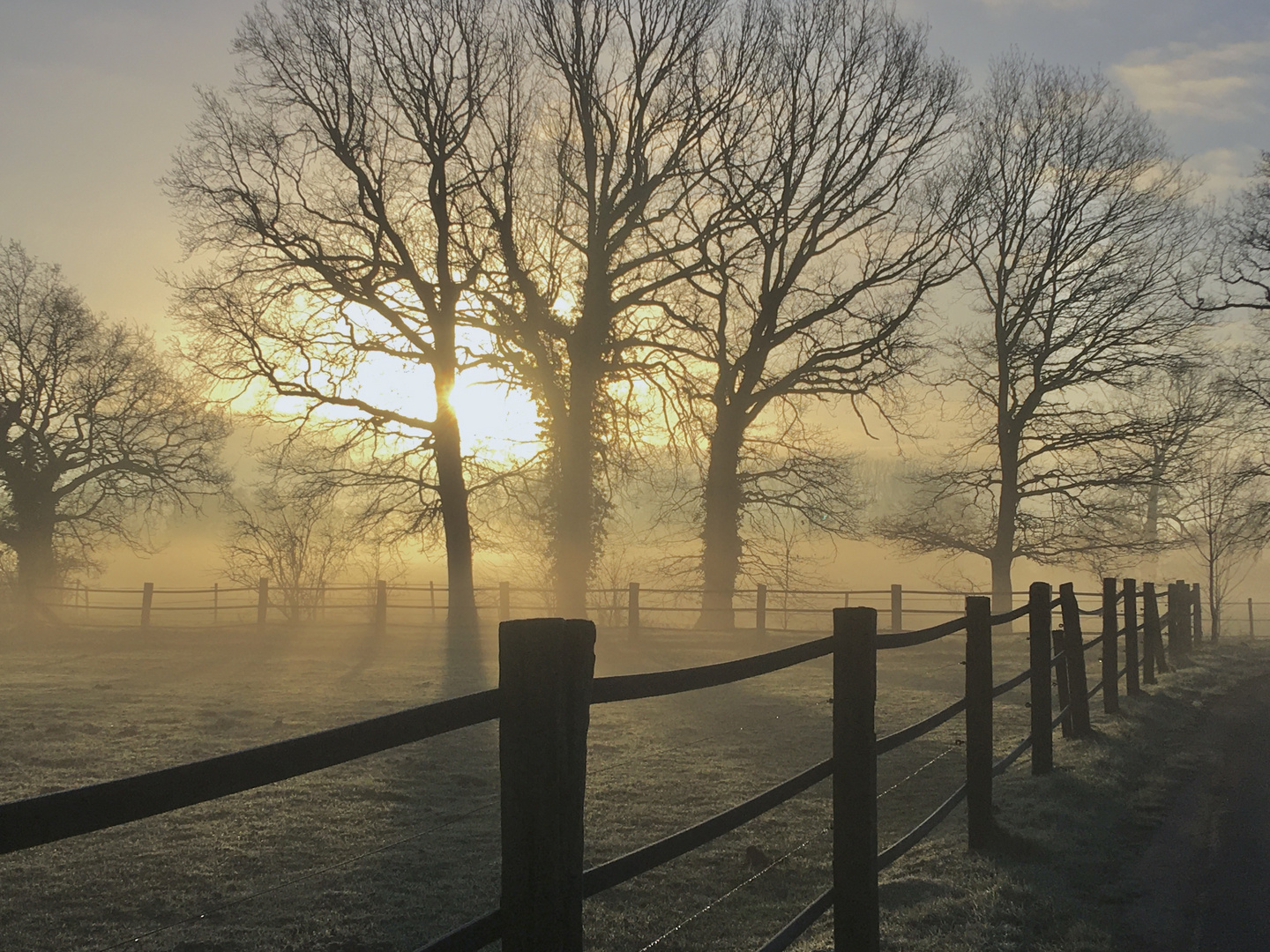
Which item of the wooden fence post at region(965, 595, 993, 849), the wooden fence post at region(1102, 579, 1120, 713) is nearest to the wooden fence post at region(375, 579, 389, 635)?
the wooden fence post at region(1102, 579, 1120, 713)

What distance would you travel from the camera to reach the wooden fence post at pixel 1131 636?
13.3 meters

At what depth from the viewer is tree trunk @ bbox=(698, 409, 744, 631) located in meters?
27.6

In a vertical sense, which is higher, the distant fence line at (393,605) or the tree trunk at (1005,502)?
the tree trunk at (1005,502)

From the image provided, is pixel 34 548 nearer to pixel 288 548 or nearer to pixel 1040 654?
pixel 288 548

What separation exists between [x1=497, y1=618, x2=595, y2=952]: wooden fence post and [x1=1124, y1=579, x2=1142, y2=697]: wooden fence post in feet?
40.7

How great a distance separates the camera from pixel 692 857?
6.59 metres

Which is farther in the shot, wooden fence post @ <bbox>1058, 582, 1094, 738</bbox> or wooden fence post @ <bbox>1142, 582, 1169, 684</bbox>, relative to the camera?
wooden fence post @ <bbox>1142, 582, 1169, 684</bbox>

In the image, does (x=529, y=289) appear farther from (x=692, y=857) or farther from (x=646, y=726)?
(x=692, y=857)

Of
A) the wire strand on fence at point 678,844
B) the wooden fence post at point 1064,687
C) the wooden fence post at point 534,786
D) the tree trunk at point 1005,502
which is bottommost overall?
the wooden fence post at point 1064,687

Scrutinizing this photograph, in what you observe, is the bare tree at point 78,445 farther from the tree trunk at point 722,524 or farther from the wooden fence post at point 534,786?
the wooden fence post at point 534,786

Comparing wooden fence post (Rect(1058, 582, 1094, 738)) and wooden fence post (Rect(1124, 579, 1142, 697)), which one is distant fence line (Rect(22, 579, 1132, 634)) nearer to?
wooden fence post (Rect(1124, 579, 1142, 697))

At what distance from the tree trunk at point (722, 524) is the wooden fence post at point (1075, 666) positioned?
16.9m

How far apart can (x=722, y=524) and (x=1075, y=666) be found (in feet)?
59.1

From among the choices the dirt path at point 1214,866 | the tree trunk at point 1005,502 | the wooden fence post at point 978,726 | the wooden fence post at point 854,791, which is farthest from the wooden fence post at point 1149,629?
the tree trunk at point 1005,502
